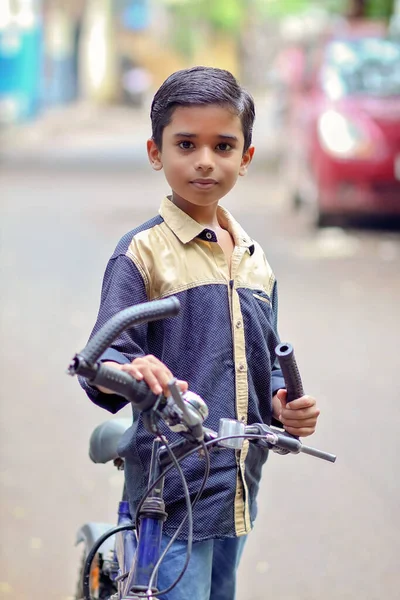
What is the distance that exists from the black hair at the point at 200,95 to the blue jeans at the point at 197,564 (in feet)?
2.96

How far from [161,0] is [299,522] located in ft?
202

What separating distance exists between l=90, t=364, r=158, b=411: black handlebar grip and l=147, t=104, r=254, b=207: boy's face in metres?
0.60

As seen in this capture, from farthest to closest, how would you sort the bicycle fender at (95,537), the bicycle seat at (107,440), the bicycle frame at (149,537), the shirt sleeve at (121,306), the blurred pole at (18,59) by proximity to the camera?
the blurred pole at (18,59) → the bicycle fender at (95,537) → the bicycle seat at (107,440) → the shirt sleeve at (121,306) → the bicycle frame at (149,537)

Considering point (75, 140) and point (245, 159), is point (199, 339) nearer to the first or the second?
point (245, 159)

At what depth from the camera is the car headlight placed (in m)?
12.2

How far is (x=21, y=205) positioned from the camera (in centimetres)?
1594

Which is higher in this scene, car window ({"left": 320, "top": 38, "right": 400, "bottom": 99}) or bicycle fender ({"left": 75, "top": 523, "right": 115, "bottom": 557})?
car window ({"left": 320, "top": 38, "right": 400, "bottom": 99})

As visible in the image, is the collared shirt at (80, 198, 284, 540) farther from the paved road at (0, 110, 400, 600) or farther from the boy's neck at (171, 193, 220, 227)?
the paved road at (0, 110, 400, 600)

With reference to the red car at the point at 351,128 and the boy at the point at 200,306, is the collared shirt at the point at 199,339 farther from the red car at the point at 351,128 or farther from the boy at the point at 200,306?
the red car at the point at 351,128

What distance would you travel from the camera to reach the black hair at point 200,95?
275cm

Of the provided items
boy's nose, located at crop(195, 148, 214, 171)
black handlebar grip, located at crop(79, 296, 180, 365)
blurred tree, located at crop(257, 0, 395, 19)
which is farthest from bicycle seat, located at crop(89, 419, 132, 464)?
blurred tree, located at crop(257, 0, 395, 19)

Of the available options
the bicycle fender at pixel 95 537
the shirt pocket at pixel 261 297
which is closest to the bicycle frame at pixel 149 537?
the shirt pocket at pixel 261 297

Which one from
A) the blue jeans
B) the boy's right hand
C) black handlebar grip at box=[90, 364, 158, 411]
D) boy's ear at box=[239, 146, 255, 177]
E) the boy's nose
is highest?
boy's ear at box=[239, 146, 255, 177]

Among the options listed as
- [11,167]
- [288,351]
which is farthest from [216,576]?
[11,167]
